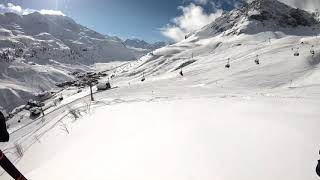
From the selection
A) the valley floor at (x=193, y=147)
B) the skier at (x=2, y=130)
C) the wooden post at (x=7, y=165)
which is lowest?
the valley floor at (x=193, y=147)

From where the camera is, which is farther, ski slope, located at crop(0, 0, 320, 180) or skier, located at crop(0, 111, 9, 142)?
ski slope, located at crop(0, 0, 320, 180)

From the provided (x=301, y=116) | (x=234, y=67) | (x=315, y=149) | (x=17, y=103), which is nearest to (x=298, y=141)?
(x=315, y=149)

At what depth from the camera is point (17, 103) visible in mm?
180375

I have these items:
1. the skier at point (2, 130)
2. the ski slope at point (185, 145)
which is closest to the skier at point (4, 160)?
the skier at point (2, 130)

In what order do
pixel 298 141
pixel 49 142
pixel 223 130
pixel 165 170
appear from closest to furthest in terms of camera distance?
pixel 165 170 → pixel 298 141 → pixel 223 130 → pixel 49 142

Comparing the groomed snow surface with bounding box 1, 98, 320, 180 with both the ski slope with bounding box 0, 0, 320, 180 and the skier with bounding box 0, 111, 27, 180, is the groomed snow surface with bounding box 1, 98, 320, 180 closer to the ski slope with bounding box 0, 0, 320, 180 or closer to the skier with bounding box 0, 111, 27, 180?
the ski slope with bounding box 0, 0, 320, 180

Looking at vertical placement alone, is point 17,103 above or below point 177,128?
below

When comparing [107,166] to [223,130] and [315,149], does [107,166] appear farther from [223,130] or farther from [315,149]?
[315,149]

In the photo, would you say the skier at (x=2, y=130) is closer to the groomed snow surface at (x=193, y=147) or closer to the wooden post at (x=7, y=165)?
the wooden post at (x=7, y=165)

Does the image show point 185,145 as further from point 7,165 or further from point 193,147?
point 7,165

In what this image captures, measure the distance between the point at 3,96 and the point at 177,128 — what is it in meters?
190

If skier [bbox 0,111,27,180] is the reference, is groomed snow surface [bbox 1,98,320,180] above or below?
below

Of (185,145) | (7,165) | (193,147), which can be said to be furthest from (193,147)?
(7,165)

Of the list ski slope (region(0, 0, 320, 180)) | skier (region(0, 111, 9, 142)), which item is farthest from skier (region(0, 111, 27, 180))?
ski slope (region(0, 0, 320, 180))
